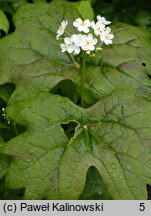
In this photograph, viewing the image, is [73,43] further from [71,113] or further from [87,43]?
[71,113]

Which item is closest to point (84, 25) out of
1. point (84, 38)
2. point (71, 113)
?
point (84, 38)

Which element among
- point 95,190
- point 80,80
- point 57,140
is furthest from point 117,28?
point 95,190

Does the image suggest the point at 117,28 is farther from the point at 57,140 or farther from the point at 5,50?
the point at 57,140

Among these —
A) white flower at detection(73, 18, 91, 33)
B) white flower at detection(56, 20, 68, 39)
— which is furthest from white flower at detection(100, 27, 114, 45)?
white flower at detection(56, 20, 68, 39)

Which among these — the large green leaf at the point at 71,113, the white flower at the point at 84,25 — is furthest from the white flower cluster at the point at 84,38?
the large green leaf at the point at 71,113

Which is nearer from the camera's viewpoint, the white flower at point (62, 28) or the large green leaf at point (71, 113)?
the large green leaf at point (71, 113)

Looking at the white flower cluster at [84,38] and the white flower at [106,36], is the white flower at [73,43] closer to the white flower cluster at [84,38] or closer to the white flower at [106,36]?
the white flower cluster at [84,38]
